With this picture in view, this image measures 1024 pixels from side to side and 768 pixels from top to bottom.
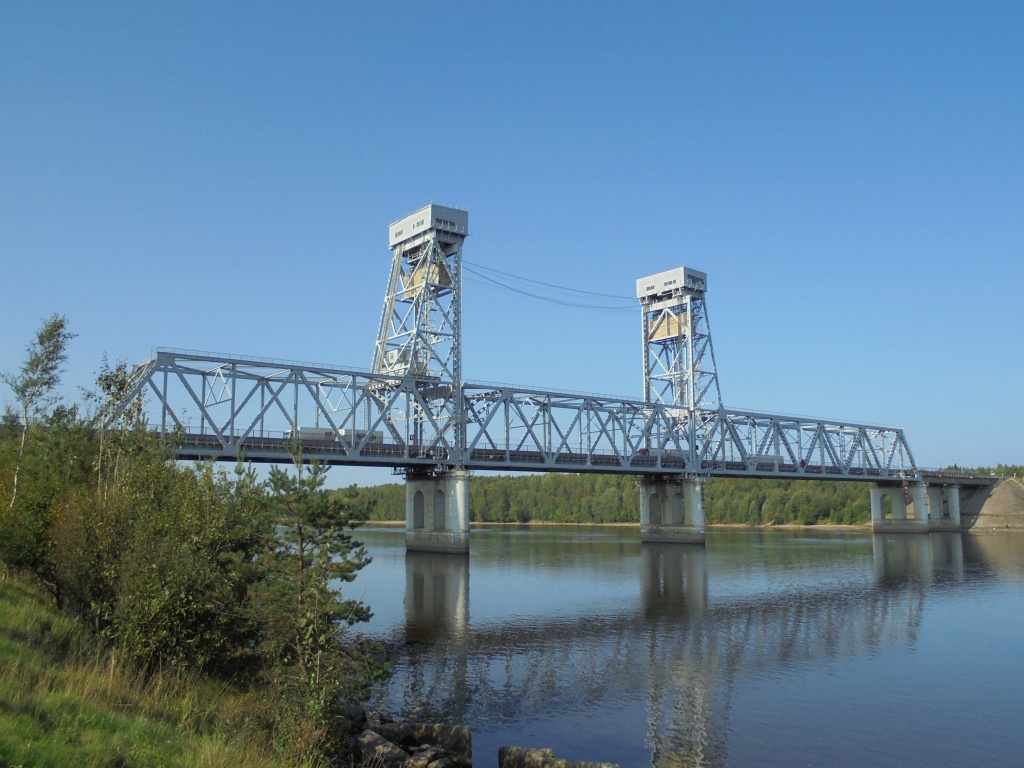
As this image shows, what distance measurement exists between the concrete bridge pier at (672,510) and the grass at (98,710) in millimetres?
79826

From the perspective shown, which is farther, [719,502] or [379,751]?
[719,502]

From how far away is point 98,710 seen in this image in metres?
12.8

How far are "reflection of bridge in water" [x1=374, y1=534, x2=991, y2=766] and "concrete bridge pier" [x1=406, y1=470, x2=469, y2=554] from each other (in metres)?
15.0

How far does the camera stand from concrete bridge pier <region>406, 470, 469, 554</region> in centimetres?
7038

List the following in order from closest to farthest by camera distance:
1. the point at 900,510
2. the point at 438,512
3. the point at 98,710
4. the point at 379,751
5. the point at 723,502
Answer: the point at 98,710
the point at 379,751
the point at 438,512
the point at 900,510
the point at 723,502

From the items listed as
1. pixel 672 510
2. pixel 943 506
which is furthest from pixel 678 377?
pixel 943 506

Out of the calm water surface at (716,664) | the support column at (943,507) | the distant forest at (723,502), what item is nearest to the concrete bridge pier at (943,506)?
the support column at (943,507)

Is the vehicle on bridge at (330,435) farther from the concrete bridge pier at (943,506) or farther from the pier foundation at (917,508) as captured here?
the concrete bridge pier at (943,506)

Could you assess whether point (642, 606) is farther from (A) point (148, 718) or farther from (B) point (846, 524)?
(B) point (846, 524)

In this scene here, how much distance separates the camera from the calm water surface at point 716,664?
65.3ft

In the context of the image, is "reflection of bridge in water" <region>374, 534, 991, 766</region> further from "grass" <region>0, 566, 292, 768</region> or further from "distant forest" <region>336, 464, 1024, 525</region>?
"distant forest" <region>336, 464, 1024, 525</region>

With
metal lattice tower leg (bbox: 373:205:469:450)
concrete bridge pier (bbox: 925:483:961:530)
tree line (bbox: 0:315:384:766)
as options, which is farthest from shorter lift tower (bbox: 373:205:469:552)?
concrete bridge pier (bbox: 925:483:961:530)

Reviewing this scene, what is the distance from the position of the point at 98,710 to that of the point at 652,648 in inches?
896

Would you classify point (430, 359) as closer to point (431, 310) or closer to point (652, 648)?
point (431, 310)
